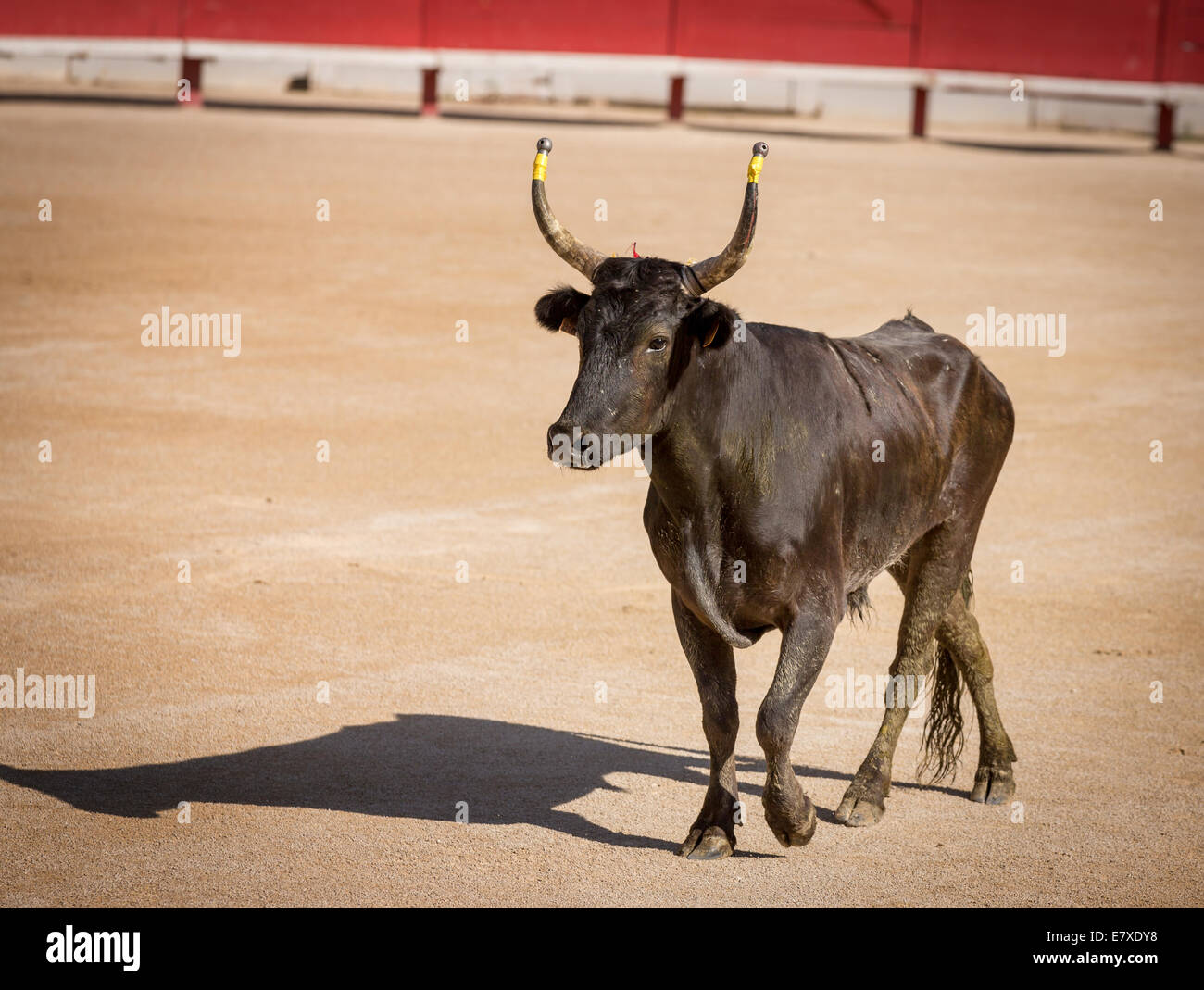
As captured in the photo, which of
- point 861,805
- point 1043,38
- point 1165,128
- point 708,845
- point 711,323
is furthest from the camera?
point 1165,128

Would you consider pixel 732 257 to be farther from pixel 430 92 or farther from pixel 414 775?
pixel 430 92

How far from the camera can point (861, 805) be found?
227 inches

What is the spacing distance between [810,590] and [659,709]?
187 centimetres

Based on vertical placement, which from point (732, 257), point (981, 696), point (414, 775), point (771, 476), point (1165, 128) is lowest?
point (414, 775)

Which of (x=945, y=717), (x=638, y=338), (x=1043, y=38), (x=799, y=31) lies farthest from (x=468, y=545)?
(x=1043, y=38)

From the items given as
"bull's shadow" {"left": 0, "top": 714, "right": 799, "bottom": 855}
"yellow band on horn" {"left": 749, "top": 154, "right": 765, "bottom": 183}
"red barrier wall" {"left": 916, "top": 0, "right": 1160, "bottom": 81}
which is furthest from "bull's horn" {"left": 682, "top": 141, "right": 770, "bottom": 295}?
"red barrier wall" {"left": 916, "top": 0, "right": 1160, "bottom": 81}

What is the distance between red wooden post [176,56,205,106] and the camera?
22.3 meters

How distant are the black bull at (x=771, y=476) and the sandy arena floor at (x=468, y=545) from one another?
409 mm

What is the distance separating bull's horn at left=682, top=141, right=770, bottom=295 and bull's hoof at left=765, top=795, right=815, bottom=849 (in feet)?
5.20

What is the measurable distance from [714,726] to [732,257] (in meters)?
1.53

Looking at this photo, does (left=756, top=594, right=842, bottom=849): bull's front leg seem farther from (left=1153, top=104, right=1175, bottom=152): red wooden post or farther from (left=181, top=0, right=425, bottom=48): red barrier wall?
(left=1153, top=104, right=1175, bottom=152): red wooden post

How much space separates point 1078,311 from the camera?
625 inches
